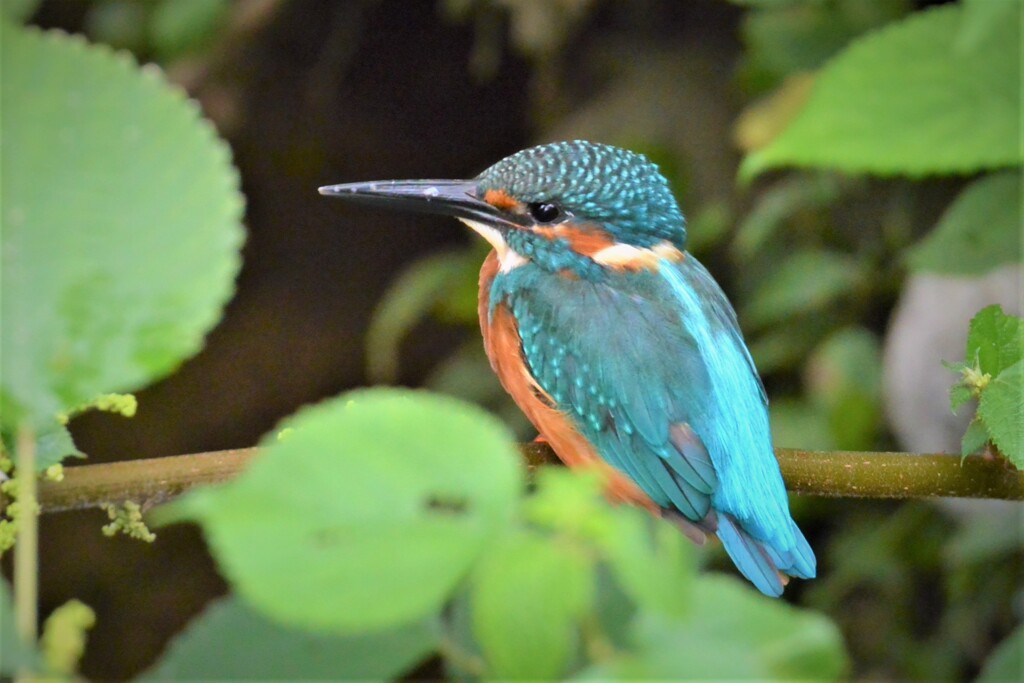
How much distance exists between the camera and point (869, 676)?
8.70 feet

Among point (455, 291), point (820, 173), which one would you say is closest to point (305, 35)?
point (455, 291)

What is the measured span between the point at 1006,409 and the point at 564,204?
2.50ft

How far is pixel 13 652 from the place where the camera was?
14.4 inches

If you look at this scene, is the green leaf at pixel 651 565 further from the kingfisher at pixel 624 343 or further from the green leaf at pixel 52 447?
the kingfisher at pixel 624 343

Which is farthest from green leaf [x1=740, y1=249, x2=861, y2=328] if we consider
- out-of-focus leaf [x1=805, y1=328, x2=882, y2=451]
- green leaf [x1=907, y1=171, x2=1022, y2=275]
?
green leaf [x1=907, y1=171, x2=1022, y2=275]

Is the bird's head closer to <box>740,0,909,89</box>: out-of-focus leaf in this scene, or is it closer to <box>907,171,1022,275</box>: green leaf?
<box>907,171,1022,275</box>: green leaf

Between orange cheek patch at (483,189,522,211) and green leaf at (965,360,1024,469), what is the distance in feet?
2.49

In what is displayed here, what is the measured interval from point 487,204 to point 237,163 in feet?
6.60

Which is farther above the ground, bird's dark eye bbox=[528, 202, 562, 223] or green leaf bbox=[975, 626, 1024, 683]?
bird's dark eye bbox=[528, 202, 562, 223]

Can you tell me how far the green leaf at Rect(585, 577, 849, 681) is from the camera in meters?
0.36

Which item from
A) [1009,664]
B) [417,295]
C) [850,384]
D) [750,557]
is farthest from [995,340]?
[417,295]

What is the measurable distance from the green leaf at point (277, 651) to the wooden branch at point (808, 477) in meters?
0.42

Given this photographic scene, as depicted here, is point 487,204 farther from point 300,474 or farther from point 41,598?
point 41,598

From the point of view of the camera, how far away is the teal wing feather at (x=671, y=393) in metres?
1.32
